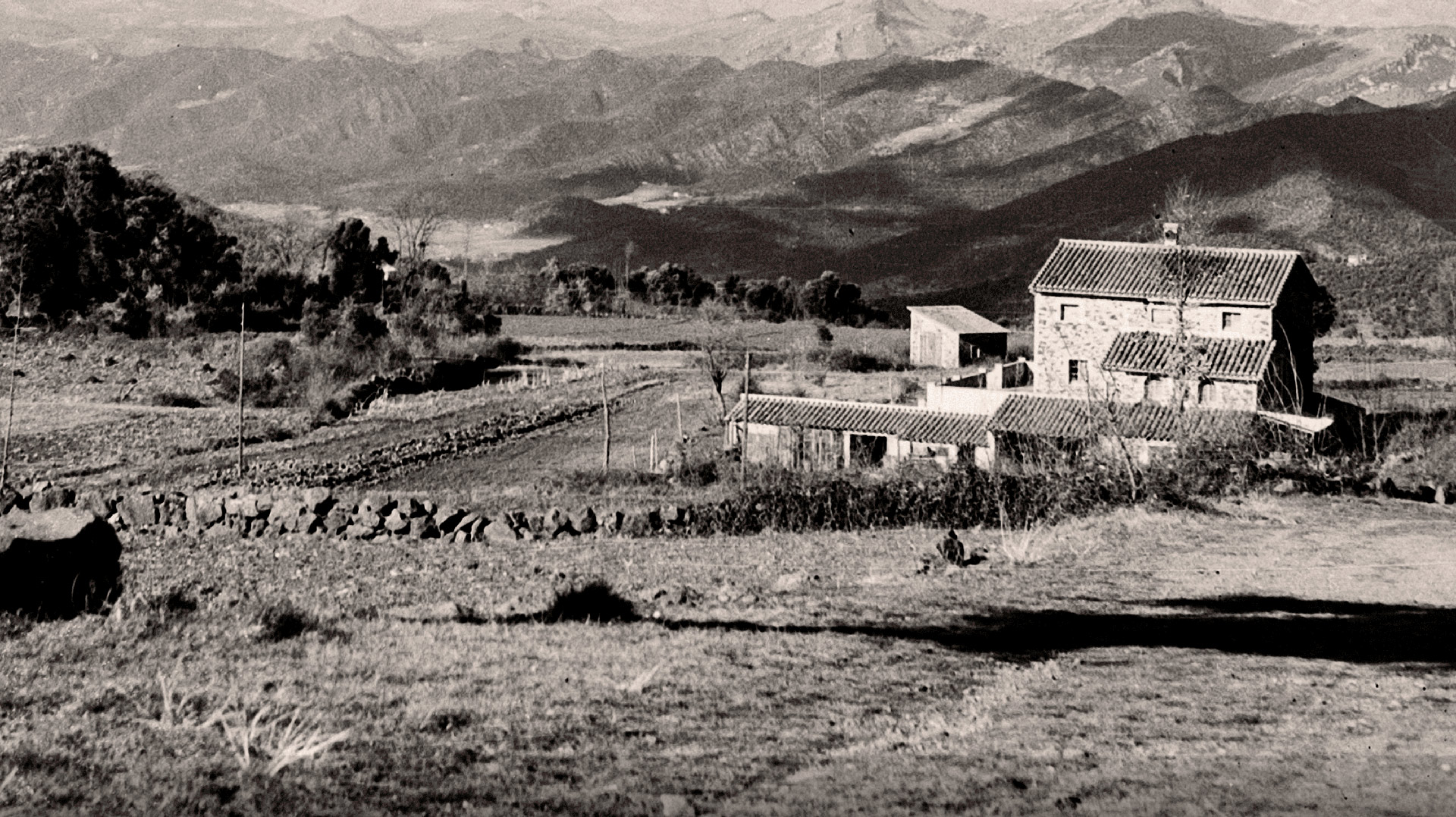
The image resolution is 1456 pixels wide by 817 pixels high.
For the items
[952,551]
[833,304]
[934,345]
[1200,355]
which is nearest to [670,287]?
[833,304]

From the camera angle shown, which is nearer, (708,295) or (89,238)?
(89,238)

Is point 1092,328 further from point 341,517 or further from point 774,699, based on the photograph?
point 774,699

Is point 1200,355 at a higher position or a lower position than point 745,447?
higher

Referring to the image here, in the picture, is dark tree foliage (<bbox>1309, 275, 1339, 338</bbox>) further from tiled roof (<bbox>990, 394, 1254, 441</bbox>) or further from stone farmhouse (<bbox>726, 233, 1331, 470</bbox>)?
tiled roof (<bbox>990, 394, 1254, 441</bbox>)

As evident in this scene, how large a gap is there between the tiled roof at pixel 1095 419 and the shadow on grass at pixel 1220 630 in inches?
598

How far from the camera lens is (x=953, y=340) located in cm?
5794

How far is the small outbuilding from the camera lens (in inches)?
2279

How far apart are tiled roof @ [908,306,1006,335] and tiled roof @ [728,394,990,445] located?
20607 millimetres

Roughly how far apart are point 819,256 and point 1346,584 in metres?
117

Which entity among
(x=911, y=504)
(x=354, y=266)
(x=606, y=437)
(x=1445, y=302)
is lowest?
(x=911, y=504)

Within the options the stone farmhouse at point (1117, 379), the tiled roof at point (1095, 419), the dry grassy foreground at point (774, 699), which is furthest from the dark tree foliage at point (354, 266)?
the dry grassy foreground at point (774, 699)

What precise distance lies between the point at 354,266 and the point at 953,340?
34.0 m

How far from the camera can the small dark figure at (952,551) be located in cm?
1666

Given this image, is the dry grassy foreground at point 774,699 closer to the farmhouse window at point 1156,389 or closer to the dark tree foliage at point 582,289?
the farmhouse window at point 1156,389
